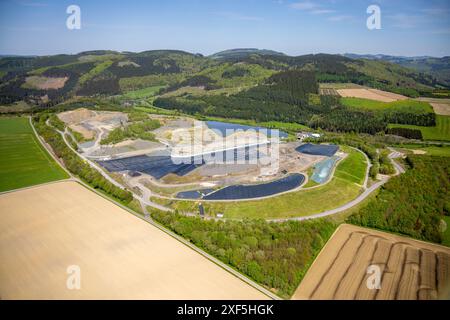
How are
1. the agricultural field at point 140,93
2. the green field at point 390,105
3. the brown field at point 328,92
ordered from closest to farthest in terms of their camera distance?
the green field at point 390,105 → the brown field at point 328,92 → the agricultural field at point 140,93

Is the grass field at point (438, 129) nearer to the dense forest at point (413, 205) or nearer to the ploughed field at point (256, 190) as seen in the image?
the dense forest at point (413, 205)

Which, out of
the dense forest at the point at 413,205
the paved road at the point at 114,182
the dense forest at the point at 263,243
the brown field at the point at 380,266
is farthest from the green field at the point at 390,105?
the paved road at the point at 114,182

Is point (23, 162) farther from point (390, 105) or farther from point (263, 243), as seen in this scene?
point (390, 105)

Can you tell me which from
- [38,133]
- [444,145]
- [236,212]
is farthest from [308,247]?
[38,133]

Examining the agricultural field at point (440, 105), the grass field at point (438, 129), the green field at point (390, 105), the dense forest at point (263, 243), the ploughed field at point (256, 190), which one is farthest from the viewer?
the green field at point (390, 105)

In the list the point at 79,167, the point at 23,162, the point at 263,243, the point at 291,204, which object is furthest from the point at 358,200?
the point at 23,162

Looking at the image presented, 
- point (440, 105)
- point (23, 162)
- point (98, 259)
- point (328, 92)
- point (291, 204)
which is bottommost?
point (98, 259)

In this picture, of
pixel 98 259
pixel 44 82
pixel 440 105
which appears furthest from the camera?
pixel 44 82
